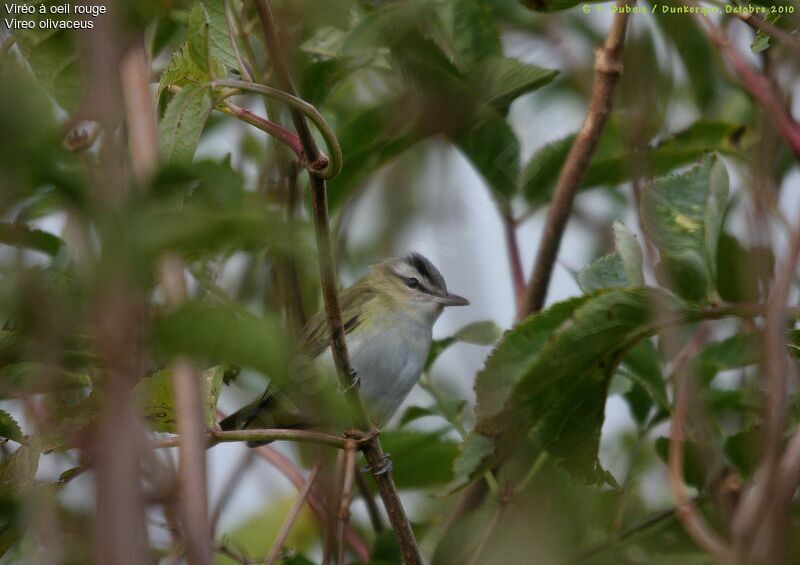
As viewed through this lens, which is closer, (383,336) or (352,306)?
(383,336)

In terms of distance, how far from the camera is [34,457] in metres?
1.71

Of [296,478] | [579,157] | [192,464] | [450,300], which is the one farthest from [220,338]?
[450,300]

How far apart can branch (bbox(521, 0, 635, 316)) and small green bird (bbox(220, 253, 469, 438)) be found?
0.86 meters

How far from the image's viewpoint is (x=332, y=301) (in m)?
1.96

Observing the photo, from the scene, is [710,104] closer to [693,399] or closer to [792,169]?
[792,169]

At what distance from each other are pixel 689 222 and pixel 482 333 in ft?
2.40

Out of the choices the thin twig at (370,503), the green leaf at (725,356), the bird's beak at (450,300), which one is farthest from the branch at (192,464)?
the bird's beak at (450,300)

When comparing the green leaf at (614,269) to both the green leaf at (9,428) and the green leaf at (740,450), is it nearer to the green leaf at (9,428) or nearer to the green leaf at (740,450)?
the green leaf at (740,450)

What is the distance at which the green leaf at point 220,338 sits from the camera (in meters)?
0.91

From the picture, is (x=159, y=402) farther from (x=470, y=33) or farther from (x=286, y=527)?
(x=470, y=33)

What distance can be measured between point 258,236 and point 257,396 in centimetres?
282

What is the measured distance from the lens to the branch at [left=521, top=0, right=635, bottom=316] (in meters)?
2.66

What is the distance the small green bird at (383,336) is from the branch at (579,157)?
86cm

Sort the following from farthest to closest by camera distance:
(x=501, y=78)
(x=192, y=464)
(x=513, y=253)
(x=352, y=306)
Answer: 1. (x=352, y=306)
2. (x=513, y=253)
3. (x=501, y=78)
4. (x=192, y=464)
